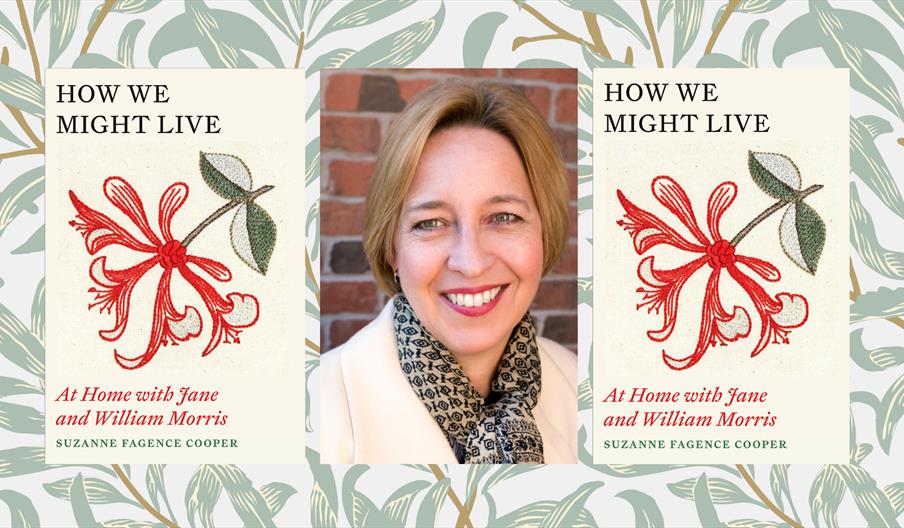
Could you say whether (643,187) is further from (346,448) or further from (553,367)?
(346,448)

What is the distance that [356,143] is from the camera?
208 cm

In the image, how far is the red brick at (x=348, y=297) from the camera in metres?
2.13

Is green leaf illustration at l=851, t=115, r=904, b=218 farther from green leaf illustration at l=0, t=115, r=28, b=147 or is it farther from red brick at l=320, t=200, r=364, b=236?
green leaf illustration at l=0, t=115, r=28, b=147

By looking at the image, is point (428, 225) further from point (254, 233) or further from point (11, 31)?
point (11, 31)

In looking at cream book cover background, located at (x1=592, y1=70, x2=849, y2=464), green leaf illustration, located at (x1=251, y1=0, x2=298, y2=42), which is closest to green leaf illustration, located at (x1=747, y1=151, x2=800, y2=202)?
cream book cover background, located at (x1=592, y1=70, x2=849, y2=464)

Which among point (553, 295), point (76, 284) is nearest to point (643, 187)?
point (553, 295)

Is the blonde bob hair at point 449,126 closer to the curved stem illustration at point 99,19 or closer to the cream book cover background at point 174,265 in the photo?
the cream book cover background at point 174,265

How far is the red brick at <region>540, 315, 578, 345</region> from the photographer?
7.57 feet

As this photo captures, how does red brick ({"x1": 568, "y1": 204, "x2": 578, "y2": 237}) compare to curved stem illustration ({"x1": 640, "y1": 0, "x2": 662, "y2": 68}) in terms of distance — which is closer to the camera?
curved stem illustration ({"x1": 640, "y1": 0, "x2": 662, "y2": 68})

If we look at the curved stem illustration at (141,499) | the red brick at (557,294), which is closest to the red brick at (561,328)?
the red brick at (557,294)

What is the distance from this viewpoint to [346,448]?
206 cm

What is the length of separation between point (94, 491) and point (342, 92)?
3.64ft

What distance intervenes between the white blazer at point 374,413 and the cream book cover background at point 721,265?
0.27 m

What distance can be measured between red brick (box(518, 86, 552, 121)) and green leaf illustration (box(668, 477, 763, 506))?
93 cm
